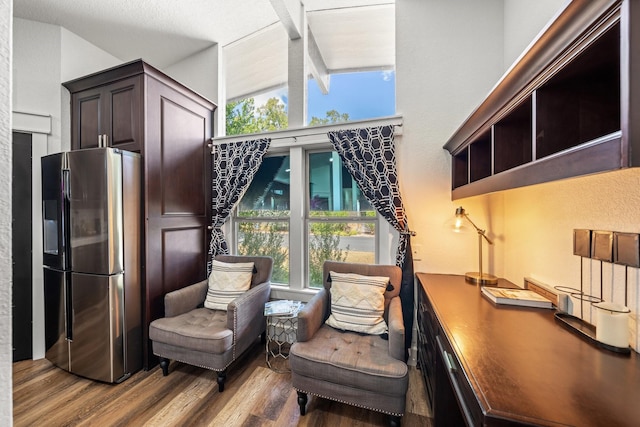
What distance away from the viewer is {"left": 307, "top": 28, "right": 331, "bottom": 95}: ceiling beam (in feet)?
9.70

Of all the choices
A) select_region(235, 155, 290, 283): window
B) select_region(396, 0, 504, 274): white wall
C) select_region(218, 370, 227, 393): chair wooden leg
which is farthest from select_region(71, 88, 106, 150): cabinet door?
select_region(396, 0, 504, 274): white wall

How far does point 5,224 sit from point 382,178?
91.7 inches

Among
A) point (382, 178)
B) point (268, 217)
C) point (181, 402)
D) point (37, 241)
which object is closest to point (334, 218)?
point (382, 178)

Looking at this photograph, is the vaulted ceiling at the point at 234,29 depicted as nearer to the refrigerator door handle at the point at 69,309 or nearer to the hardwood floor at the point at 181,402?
the refrigerator door handle at the point at 69,309

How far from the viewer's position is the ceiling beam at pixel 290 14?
7.96 feet

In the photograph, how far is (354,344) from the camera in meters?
1.86

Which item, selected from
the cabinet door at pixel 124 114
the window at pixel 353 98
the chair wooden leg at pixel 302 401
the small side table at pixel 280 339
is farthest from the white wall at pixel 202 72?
the chair wooden leg at pixel 302 401

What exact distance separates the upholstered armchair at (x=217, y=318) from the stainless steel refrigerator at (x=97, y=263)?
28cm

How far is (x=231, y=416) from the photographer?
1.80 metres

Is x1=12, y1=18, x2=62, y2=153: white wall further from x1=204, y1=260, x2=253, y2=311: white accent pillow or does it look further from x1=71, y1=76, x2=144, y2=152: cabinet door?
x1=204, y1=260, x2=253, y2=311: white accent pillow

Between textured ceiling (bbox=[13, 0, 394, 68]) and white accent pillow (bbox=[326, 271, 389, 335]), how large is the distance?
93.2 inches

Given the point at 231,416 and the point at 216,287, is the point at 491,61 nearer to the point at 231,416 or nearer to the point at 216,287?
the point at 216,287

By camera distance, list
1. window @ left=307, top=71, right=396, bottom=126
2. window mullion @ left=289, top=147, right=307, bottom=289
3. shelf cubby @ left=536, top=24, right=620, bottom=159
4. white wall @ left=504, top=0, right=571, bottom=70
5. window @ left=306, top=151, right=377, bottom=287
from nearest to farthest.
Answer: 1. shelf cubby @ left=536, top=24, right=620, bottom=159
2. white wall @ left=504, top=0, right=571, bottom=70
3. window @ left=307, top=71, right=396, bottom=126
4. window @ left=306, top=151, right=377, bottom=287
5. window mullion @ left=289, top=147, right=307, bottom=289

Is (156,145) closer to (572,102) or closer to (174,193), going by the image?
(174,193)
